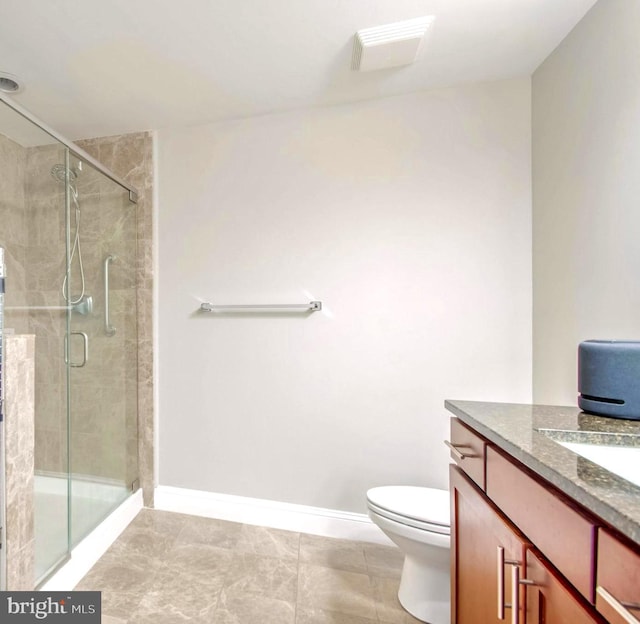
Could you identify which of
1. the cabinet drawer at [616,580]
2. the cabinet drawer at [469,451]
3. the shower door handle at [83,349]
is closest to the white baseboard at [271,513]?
the shower door handle at [83,349]

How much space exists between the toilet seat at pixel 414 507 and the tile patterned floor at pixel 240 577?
15.7 inches

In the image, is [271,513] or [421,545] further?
[271,513]

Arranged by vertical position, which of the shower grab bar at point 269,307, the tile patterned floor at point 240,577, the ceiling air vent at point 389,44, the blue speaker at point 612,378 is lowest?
the tile patterned floor at point 240,577

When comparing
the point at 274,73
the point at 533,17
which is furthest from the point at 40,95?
the point at 533,17

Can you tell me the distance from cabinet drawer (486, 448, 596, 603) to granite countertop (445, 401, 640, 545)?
0.10ft

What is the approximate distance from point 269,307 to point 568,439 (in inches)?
52.6

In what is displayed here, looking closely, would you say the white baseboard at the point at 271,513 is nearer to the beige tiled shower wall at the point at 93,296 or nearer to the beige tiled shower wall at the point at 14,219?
the beige tiled shower wall at the point at 93,296

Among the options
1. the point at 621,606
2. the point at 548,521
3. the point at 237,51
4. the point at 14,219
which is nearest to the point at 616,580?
the point at 621,606

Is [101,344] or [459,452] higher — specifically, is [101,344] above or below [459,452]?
above

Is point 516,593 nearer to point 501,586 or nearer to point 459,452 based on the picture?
point 501,586

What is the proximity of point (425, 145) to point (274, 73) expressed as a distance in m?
0.81

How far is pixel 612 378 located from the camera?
790 mm

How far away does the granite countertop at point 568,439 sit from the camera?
1.26 ft

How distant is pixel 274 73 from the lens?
4.67 feet
